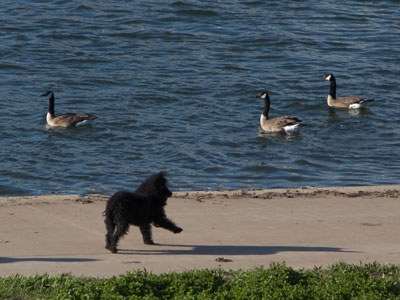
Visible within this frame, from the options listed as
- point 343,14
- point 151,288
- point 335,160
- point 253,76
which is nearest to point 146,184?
point 151,288

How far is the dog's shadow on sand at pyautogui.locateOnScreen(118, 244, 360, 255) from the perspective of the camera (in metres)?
10.5

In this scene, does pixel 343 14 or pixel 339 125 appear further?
pixel 343 14

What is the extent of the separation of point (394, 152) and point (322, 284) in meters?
10.7

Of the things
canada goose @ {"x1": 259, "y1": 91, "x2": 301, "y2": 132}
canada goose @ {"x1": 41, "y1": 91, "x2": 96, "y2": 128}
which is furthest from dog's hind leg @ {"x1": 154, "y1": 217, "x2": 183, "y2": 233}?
canada goose @ {"x1": 259, "y1": 91, "x2": 301, "y2": 132}

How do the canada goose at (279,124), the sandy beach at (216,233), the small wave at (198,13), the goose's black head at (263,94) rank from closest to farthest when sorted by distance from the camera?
the sandy beach at (216,233) → the canada goose at (279,124) → the goose's black head at (263,94) → the small wave at (198,13)

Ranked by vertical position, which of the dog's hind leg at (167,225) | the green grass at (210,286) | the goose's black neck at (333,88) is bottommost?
the goose's black neck at (333,88)

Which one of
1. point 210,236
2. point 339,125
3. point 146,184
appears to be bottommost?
point 339,125

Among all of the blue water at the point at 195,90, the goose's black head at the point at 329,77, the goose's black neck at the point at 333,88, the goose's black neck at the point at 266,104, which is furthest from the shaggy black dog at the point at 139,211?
the goose's black head at the point at 329,77

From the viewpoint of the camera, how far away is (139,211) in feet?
34.3

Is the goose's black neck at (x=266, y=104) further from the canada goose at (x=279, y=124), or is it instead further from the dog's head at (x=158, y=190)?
the dog's head at (x=158, y=190)

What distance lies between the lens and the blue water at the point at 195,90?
56.9 feet

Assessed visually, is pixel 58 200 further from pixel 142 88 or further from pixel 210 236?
pixel 142 88

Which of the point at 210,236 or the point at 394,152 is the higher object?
the point at 210,236

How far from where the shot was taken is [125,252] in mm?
10555
